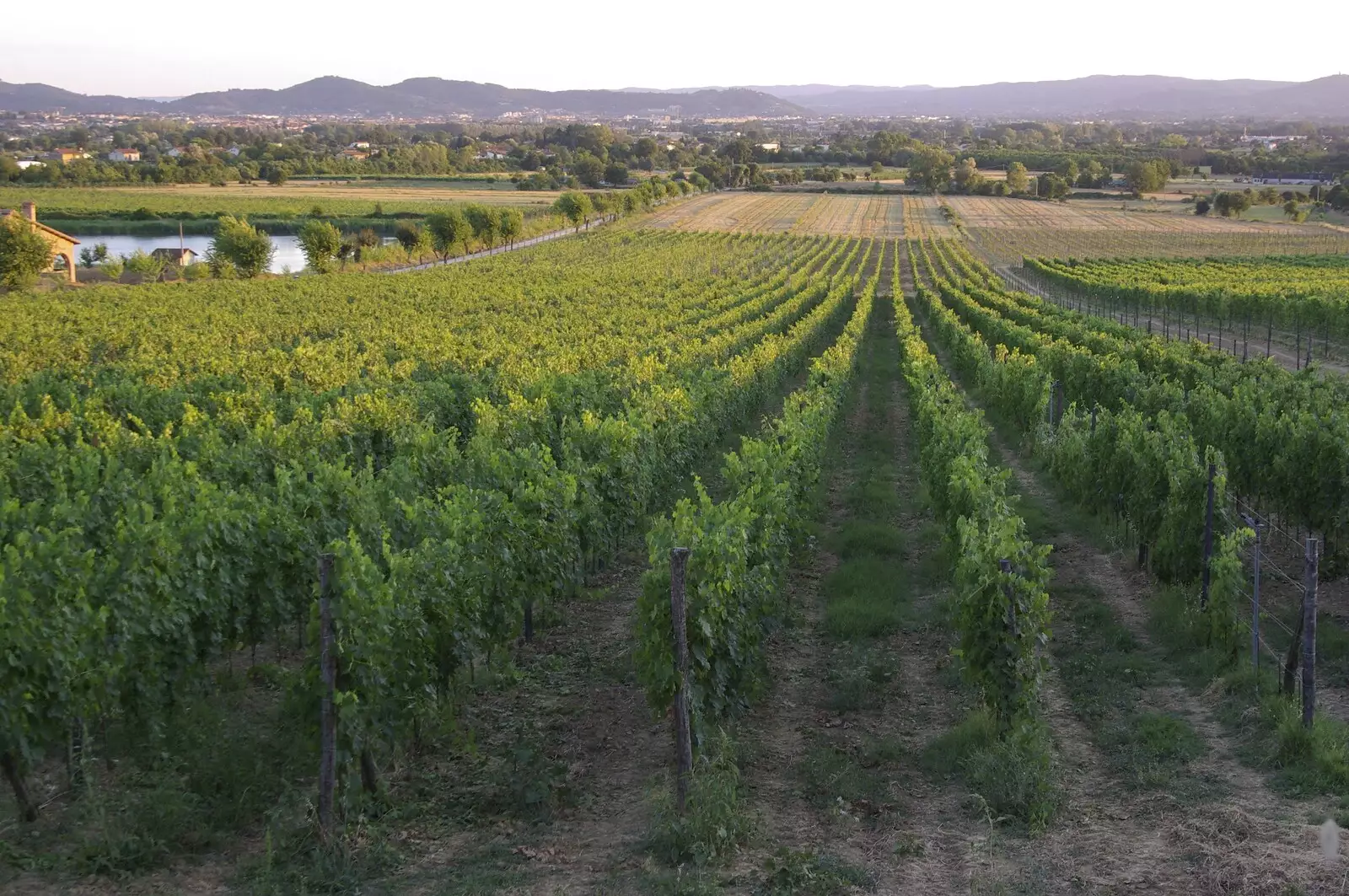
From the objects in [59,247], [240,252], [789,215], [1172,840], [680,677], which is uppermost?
[789,215]

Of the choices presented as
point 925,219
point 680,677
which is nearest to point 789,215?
point 925,219

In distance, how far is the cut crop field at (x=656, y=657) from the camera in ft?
24.8

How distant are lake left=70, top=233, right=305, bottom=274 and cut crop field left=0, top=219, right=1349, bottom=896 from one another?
2693 inches

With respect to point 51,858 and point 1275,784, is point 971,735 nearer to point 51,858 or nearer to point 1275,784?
point 1275,784

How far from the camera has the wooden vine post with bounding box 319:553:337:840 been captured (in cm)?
760

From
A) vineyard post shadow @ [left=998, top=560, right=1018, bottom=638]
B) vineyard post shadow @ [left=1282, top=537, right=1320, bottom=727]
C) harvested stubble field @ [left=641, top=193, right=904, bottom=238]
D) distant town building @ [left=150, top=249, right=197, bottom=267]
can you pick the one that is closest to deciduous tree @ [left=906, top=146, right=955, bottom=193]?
harvested stubble field @ [left=641, top=193, right=904, bottom=238]

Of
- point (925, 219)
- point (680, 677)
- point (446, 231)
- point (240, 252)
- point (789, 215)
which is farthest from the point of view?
point (789, 215)

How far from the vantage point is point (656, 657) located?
890 centimetres

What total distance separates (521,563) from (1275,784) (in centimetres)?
Result: 676

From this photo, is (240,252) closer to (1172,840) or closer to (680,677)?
(680,677)

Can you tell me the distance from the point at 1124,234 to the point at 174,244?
7819 centimetres

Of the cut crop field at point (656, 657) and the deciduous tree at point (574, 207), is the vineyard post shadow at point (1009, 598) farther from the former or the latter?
the deciduous tree at point (574, 207)

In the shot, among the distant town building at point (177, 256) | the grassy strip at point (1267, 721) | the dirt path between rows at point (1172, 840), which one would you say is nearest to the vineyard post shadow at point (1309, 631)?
the grassy strip at point (1267, 721)

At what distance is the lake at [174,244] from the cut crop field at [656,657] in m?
68.4
